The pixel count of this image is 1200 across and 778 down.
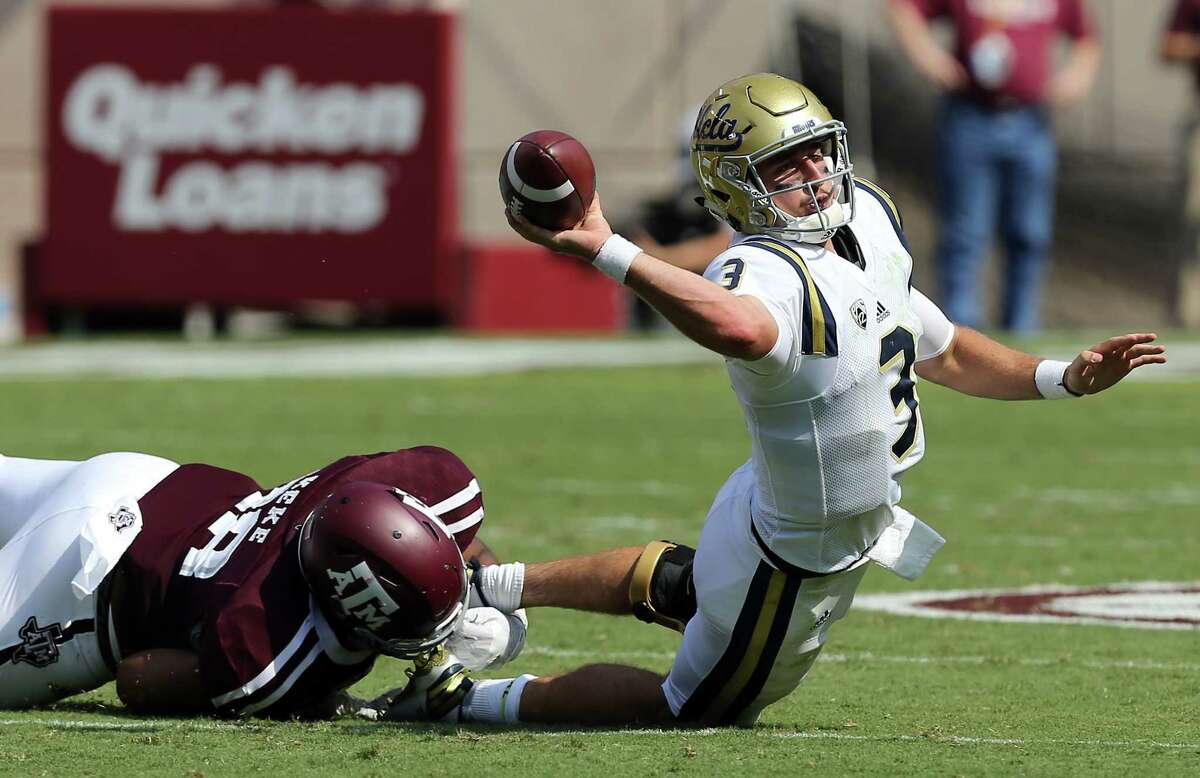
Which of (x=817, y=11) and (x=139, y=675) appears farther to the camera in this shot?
(x=817, y=11)

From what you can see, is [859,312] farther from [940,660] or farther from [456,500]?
[940,660]

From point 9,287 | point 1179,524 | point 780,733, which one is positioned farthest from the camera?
point 9,287

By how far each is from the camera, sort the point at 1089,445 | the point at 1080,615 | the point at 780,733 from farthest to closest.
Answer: the point at 1089,445, the point at 1080,615, the point at 780,733

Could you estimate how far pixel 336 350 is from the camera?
561 inches

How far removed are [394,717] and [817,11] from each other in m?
12.6

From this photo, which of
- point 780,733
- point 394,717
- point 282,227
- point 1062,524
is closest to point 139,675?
point 394,717

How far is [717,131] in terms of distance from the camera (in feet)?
15.6

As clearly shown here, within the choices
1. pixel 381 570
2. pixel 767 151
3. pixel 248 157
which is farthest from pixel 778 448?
pixel 248 157

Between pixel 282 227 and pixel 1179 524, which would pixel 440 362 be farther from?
pixel 1179 524

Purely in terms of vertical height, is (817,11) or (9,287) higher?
(817,11)

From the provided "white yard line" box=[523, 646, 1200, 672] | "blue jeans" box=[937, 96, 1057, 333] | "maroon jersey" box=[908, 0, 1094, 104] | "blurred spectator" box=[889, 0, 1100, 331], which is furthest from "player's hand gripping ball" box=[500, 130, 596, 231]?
"maroon jersey" box=[908, 0, 1094, 104]

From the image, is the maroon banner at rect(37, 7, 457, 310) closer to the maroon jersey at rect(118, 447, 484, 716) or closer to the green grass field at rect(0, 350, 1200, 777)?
the green grass field at rect(0, 350, 1200, 777)

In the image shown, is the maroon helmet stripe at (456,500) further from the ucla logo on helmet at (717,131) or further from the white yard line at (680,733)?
the ucla logo on helmet at (717,131)

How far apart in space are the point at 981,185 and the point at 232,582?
953 cm
